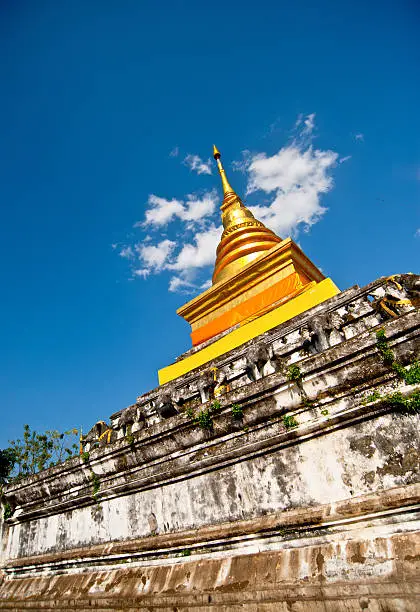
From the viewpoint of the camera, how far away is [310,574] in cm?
313

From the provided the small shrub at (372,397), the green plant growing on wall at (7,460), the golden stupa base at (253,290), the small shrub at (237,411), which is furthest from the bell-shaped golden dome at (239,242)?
the green plant growing on wall at (7,460)

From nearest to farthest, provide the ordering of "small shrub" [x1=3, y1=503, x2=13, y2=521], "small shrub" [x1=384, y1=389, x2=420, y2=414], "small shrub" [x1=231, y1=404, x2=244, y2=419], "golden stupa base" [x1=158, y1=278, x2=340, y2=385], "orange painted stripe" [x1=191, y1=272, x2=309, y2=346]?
"small shrub" [x1=384, y1=389, x2=420, y2=414], "small shrub" [x1=231, y1=404, x2=244, y2=419], "small shrub" [x1=3, y1=503, x2=13, y2=521], "golden stupa base" [x1=158, y1=278, x2=340, y2=385], "orange painted stripe" [x1=191, y1=272, x2=309, y2=346]

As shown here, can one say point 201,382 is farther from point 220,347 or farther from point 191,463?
point 220,347

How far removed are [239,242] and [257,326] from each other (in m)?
6.25

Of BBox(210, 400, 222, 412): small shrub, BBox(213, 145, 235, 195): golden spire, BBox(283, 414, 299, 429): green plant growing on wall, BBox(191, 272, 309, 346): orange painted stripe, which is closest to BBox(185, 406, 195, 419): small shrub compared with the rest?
BBox(210, 400, 222, 412): small shrub

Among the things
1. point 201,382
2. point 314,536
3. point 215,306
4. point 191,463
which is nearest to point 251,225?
point 215,306

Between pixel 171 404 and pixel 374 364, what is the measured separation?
289cm

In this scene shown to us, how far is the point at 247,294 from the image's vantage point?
40.0 ft

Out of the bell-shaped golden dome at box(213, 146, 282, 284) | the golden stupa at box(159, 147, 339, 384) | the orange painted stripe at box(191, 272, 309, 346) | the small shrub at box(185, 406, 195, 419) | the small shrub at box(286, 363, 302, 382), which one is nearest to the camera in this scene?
the small shrub at box(286, 363, 302, 382)

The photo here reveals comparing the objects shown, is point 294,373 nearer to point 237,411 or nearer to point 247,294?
point 237,411

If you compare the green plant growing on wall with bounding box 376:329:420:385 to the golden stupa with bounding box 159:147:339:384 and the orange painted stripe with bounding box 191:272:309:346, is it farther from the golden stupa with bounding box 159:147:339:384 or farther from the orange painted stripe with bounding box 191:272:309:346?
the orange painted stripe with bounding box 191:272:309:346

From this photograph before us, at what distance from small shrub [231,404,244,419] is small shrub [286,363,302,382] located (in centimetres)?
68

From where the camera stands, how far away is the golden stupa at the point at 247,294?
9.17m

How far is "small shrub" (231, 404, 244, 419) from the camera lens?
424cm
